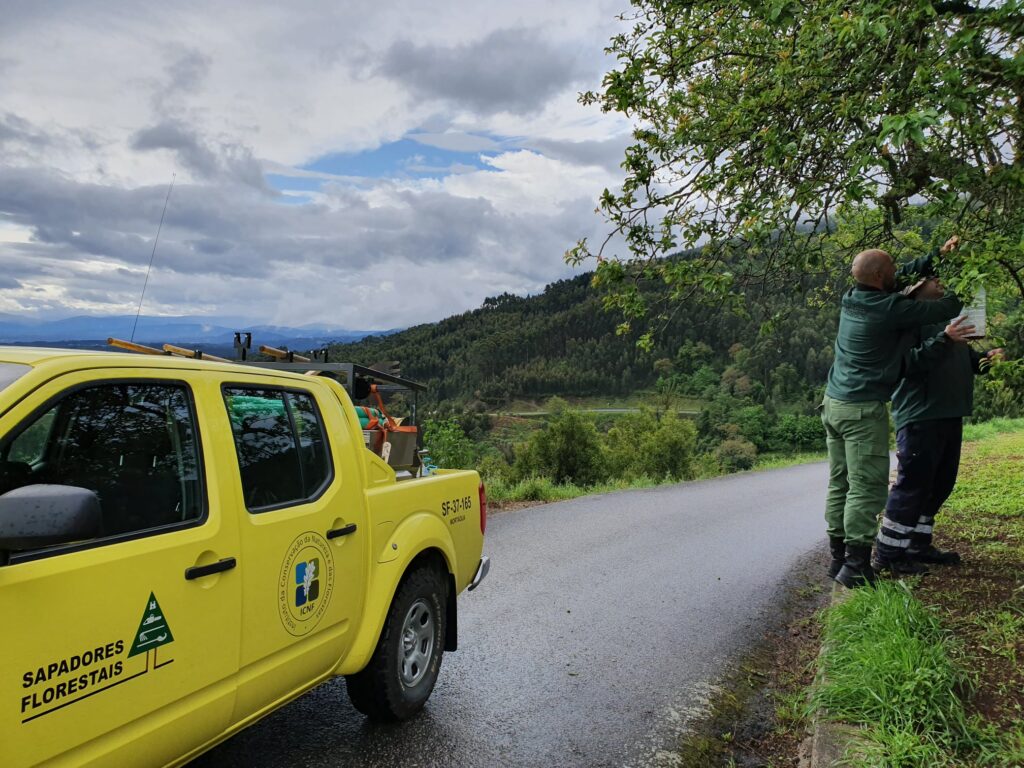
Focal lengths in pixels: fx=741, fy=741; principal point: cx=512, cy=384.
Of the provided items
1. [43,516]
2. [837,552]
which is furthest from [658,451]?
[43,516]

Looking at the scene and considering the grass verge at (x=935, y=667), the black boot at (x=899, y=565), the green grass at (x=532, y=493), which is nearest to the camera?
the grass verge at (x=935, y=667)

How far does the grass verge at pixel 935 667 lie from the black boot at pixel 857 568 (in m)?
0.32

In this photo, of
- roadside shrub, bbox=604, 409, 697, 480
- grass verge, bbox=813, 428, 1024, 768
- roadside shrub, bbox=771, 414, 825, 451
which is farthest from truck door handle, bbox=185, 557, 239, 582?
roadside shrub, bbox=771, 414, 825, 451

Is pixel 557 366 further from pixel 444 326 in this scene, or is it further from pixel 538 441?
pixel 538 441

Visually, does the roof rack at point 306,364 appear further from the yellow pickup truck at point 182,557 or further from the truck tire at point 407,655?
the truck tire at point 407,655

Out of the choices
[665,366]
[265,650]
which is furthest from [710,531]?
[665,366]

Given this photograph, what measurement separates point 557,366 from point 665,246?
102 metres

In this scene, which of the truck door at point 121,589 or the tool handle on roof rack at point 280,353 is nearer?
the truck door at point 121,589

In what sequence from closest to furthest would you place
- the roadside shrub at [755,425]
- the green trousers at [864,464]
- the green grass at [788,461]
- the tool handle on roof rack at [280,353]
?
the tool handle on roof rack at [280,353] → the green trousers at [864,464] → the green grass at [788,461] → the roadside shrub at [755,425]

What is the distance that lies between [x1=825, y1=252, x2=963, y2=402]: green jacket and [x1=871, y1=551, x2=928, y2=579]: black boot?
49.6 inches

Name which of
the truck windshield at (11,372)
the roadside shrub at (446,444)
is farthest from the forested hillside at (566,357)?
the truck windshield at (11,372)

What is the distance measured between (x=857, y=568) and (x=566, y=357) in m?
105

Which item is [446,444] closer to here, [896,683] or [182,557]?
[896,683]

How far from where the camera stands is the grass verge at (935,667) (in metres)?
3.12
